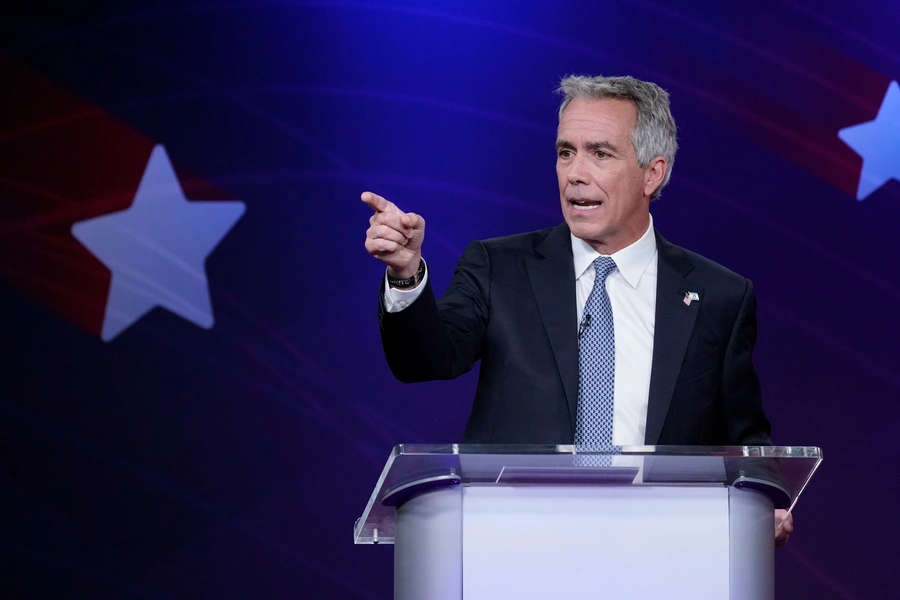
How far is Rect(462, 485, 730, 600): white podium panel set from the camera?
51.8 inches

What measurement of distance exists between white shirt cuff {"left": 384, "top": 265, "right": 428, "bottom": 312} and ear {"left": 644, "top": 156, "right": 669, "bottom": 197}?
85cm

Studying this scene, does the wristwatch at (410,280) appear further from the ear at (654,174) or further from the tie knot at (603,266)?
the ear at (654,174)

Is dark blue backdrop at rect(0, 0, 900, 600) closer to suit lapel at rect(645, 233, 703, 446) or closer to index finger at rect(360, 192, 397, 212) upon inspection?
suit lapel at rect(645, 233, 703, 446)

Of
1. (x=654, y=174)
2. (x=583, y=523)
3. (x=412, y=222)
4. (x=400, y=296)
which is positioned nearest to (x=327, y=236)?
(x=654, y=174)

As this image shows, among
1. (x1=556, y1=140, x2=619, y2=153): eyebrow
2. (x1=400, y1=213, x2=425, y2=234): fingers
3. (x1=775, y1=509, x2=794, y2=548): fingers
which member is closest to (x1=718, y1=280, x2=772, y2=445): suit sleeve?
(x1=556, y1=140, x2=619, y2=153): eyebrow

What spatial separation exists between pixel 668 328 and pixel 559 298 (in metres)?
0.22

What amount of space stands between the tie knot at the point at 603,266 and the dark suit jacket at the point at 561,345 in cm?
5

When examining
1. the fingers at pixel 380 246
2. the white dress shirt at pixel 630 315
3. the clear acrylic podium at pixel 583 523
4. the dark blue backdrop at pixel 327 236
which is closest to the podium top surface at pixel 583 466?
the clear acrylic podium at pixel 583 523

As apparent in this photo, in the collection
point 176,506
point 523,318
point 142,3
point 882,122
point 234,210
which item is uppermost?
point 142,3

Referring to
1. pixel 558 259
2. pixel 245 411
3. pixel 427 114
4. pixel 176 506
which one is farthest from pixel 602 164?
pixel 176 506

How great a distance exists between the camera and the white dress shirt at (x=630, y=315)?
216 centimetres

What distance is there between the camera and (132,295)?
136 inches

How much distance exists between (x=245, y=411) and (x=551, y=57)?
146 cm

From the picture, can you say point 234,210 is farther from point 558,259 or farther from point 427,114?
point 558,259
